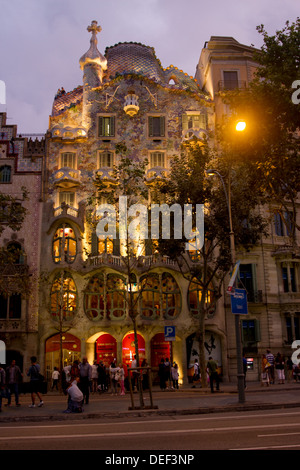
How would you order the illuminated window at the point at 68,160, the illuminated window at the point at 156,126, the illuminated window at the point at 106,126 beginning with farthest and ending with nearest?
the illuminated window at the point at 156,126 → the illuminated window at the point at 106,126 → the illuminated window at the point at 68,160

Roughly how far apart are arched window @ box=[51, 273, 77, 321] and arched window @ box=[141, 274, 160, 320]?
4995 millimetres

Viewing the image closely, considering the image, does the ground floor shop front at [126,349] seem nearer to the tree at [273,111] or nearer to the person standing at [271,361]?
the person standing at [271,361]

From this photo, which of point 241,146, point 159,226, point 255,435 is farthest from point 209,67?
point 255,435

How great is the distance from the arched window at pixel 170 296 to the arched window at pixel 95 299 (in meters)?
4.48

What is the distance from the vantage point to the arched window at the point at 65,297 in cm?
3356

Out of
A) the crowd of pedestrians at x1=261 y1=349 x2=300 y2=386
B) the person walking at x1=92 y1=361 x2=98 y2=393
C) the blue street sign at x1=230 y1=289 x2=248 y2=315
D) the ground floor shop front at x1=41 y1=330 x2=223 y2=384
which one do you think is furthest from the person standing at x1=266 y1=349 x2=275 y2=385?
the blue street sign at x1=230 y1=289 x2=248 y2=315

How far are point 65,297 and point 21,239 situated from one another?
6.02m

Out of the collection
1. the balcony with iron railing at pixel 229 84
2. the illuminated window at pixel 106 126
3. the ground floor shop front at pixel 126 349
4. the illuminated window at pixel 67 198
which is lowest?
the ground floor shop front at pixel 126 349

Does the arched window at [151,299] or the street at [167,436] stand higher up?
the arched window at [151,299]

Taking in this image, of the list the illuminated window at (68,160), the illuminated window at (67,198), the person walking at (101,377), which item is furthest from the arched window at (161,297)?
the illuminated window at (68,160)

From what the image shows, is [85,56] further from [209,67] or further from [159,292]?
[159,292]

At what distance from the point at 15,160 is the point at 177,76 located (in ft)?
53.4

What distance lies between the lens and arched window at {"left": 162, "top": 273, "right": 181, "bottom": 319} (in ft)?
114

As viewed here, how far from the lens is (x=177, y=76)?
42.8 metres
